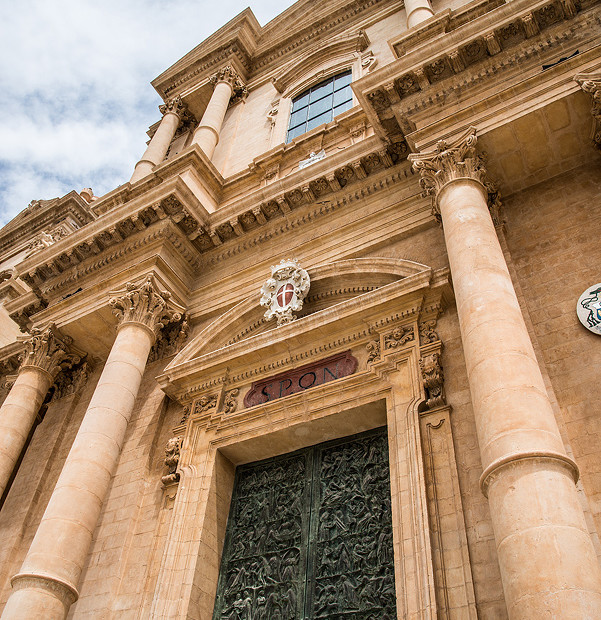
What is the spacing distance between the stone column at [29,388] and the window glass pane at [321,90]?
30.2ft

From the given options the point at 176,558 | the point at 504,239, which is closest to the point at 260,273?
the point at 504,239

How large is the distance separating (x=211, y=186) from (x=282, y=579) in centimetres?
929

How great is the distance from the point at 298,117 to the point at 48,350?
8.82 metres

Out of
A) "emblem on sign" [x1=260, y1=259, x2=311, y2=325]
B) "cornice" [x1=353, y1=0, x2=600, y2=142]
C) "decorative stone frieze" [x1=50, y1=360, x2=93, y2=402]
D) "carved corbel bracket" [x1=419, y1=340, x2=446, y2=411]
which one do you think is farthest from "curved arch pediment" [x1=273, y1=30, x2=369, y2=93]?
"carved corbel bracket" [x1=419, y1=340, x2=446, y2=411]

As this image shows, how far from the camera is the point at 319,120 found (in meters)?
15.9

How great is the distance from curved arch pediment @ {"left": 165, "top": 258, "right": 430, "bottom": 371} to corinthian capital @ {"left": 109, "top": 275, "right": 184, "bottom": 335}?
782 millimetres

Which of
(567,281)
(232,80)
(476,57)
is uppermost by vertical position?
(232,80)

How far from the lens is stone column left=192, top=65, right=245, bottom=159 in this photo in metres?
16.6

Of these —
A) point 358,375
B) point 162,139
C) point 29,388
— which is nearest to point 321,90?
point 162,139

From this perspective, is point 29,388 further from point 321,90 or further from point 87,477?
point 321,90

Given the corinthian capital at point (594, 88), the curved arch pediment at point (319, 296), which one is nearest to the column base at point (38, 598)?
the curved arch pediment at point (319, 296)

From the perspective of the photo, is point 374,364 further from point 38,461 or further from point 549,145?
point 38,461

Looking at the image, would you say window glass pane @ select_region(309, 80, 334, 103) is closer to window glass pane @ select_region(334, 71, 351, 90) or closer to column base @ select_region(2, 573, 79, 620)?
window glass pane @ select_region(334, 71, 351, 90)

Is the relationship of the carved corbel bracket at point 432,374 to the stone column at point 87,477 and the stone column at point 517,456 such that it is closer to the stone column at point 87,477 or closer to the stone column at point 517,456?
the stone column at point 517,456
